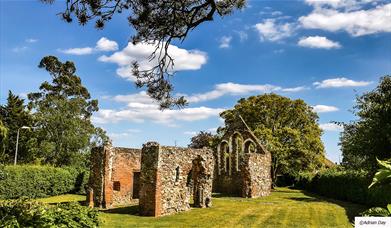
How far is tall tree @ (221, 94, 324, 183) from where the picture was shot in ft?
144

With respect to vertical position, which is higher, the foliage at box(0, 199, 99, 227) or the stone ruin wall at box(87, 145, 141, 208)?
the stone ruin wall at box(87, 145, 141, 208)

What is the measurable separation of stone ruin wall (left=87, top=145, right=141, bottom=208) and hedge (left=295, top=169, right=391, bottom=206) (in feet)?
44.1

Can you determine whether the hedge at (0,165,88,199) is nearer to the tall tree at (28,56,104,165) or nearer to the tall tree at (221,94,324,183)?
the tall tree at (28,56,104,165)

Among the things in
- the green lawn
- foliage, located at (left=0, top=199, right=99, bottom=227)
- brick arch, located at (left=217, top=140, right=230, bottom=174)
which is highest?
brick arch, located at (left=217, top=140, right=230, bottom=174)

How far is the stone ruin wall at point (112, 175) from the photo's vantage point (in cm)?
2436

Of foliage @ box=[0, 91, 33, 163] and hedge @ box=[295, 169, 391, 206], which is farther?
foliage @ box=[0, 91, 33, 163]

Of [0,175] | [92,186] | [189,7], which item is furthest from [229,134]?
[189,7]

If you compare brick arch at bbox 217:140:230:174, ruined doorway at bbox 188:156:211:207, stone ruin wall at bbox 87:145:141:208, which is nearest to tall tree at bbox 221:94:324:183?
brick arch at bbox 217:140:230:174

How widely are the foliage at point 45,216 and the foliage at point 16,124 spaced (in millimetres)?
33961

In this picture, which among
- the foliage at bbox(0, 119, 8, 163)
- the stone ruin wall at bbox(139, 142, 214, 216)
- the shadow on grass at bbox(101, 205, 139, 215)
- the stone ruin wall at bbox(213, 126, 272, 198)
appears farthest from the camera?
the foliage at bbox(0, 119, 8, 163)

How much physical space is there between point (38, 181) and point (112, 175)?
7.81m

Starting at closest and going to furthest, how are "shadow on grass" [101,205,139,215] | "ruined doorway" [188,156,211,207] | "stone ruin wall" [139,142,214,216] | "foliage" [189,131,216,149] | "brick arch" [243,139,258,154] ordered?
"stone ruin wall" [139,142,214,216] < "shadow on grass" [101,205,139,215] < "ruined doorway" [188,156,211,207] < "brick arch" [243,139,258,154] < "foliage" [189,131,216,149]

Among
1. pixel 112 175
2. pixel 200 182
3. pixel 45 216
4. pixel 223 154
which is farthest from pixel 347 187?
pixel 45 216

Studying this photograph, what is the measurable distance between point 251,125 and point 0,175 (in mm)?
26091
